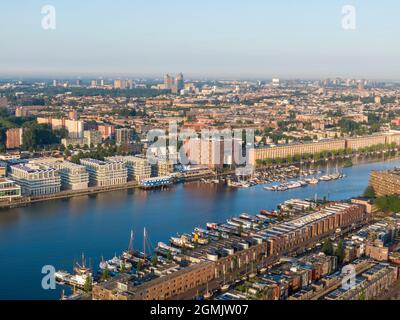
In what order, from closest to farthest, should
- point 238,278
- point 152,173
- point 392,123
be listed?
point 238,278 → point 152,173 → point 392,123

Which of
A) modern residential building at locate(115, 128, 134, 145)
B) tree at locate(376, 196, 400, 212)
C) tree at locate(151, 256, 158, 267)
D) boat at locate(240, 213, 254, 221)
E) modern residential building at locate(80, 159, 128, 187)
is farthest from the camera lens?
modern residential building at locate(115, 128, 134, 145)

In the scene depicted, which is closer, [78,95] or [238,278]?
[238,278]

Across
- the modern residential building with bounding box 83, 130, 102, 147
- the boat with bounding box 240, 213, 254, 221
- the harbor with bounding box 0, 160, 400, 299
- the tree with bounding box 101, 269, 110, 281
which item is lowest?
the harbor with bounding box 0, 160, 400, 299

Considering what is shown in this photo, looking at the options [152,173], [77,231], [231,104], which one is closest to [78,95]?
[231,104]

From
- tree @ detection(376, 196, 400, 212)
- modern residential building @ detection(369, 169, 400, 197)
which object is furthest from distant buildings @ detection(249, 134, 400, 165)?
tree @ detection(376, 196, 400, 212)

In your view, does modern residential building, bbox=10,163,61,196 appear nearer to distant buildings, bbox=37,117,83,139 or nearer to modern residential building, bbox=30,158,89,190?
modern residential building, bbox=30,158,89,190
